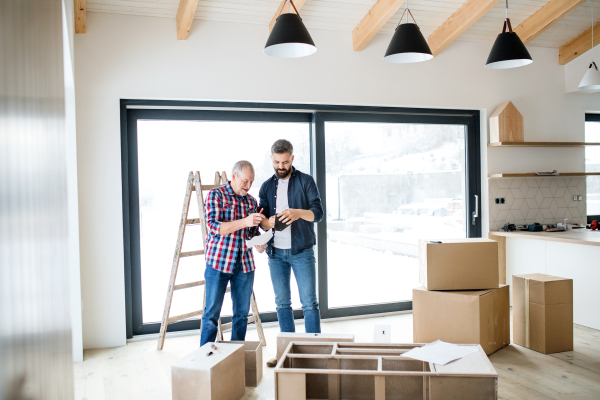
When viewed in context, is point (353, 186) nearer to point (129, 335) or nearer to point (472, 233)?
point (472, 233)

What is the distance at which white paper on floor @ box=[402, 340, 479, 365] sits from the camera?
2.02m

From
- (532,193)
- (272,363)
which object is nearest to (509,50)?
(532,193)

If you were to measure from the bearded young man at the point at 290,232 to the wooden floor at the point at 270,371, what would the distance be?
0.50 meters

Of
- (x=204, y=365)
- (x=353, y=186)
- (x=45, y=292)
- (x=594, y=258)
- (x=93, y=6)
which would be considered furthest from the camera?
(x=353, y=186)

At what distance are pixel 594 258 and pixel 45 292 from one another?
13.7 ft

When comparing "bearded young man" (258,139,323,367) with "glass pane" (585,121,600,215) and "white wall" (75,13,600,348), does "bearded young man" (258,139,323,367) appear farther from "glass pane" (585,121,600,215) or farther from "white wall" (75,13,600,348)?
"glass pane" (585,121,600,215)

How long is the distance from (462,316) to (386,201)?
156cm

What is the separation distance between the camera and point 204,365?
7.73 feet

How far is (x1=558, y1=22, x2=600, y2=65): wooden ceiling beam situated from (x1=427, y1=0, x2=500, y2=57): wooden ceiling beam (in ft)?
4.71

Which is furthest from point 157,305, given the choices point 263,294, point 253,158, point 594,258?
point 594,258

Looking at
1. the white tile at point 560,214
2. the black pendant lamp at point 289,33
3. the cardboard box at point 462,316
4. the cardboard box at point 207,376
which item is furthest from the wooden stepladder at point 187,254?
the white tile at point 560,214

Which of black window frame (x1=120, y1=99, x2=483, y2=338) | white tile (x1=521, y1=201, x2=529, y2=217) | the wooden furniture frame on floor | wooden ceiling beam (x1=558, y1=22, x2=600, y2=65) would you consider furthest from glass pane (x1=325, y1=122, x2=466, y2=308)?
the wooden furniture frame on floor

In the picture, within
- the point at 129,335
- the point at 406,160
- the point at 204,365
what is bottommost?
the point at 129,335

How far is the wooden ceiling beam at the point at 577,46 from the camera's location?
454cm
